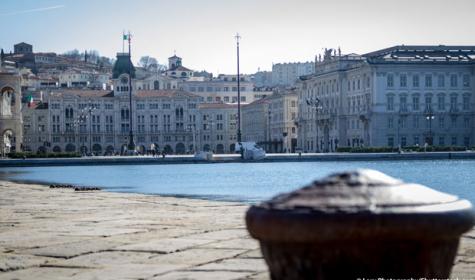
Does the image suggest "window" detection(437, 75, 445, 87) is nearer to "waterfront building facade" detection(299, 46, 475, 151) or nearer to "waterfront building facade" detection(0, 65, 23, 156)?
"waterfront building facade" detection(299, 46, 475, 151)

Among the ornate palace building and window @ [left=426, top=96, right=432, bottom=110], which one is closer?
window @ [left=426, top=96, right=432, bottom=110]

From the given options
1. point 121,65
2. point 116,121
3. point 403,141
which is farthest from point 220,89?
point 403,141

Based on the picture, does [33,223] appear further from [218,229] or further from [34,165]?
[34,165]

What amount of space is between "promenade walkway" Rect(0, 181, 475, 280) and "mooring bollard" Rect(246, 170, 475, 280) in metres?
2.57

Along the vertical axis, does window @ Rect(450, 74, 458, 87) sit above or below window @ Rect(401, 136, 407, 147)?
above

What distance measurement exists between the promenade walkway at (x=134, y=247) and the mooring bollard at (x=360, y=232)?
2.57 metres

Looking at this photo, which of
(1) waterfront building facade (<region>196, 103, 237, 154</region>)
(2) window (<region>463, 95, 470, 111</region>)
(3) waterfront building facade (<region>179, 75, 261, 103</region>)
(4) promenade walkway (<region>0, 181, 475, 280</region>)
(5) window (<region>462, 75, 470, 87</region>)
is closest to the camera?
(4) promenade walkway (<region>0, 181, 475, 280</region>)

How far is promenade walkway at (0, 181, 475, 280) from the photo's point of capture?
21.7ft

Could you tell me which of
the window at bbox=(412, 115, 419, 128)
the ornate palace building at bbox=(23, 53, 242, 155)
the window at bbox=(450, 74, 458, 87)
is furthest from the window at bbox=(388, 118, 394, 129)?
the ornate palace building at bbox=(23, 53, 242, 155)

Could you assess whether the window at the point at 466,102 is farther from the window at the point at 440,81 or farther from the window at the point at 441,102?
the window at the point at 440,81

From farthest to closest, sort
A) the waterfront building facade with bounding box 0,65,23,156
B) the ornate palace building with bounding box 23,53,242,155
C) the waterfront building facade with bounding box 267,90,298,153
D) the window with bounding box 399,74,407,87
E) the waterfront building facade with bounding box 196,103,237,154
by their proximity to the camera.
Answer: the waterfront building facade with bounding box 196,103,237,154
the ornate palace building with bounding box 23,53,242,155
the waterfront building facade with bounding box 267,90,298,153
the waterfront building facade with bounding box 0,65,23,156
the window with bounding box 399,74,407,87

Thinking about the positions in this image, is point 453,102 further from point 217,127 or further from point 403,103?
point 217,127

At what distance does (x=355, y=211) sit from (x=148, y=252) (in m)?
4.77

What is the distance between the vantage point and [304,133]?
11838 centimetres
